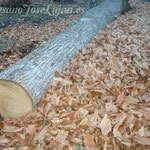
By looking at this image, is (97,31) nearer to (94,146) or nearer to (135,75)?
(135,75)

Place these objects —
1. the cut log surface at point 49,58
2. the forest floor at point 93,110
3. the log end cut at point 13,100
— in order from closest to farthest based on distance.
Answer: the forest floor at point 93,110 < the log end cut at point 13,100 < the cut log surface at point 49,58

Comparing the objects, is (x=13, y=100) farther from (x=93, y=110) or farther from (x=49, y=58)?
(x=93, y=110)

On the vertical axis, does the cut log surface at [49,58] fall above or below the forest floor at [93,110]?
above

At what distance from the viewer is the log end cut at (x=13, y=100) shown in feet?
6.44

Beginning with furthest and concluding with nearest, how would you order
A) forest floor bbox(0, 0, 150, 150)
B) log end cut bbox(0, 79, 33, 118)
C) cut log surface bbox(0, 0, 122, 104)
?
cut log surface bbox(0, 0, 122, 104), log end cut bbox(0, 79, 33, 118), forest floor bbox(0, 0, 150, 150)

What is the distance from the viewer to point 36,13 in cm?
781

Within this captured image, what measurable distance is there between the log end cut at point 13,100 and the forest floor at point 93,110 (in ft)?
0.32

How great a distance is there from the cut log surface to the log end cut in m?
0.07

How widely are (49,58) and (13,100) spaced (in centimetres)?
96

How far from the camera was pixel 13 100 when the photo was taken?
1992 millimetres

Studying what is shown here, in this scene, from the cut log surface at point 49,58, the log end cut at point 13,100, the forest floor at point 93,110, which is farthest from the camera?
the cut log surface at point 49,58

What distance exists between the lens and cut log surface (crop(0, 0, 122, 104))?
6.86 feet

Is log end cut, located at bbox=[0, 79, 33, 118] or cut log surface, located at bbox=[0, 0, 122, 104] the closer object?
log end cut, located at bbox=[0, 79, 33, 118]

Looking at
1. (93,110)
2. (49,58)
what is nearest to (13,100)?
(49,58)
